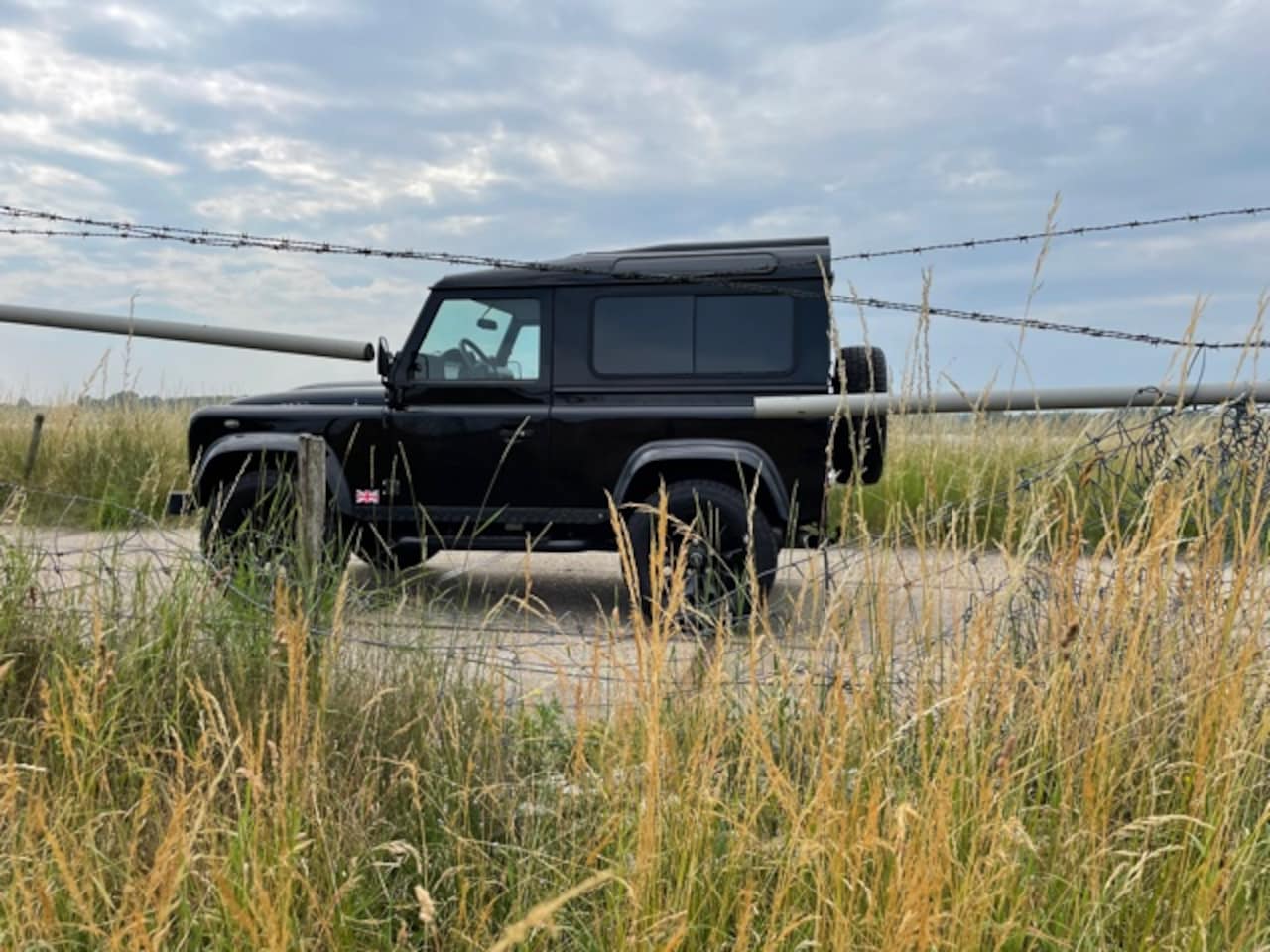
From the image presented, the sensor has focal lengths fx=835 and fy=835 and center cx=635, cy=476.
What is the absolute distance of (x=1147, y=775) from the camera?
1.90 m

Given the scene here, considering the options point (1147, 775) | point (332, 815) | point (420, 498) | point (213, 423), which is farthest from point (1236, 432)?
point (213, 423)

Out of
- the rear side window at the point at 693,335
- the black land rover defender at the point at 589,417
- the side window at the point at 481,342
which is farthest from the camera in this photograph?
the side window at the point at 481,342

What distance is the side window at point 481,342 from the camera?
4883 mm

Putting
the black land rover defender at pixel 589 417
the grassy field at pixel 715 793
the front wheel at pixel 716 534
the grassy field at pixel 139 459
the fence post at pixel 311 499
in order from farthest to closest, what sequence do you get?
the grassy field at pixel 139 459 < the black land rover defender at pixel 589 417 < the front wheel at pixel 716 534 < the fence post at pixel 311 499 < the grassy field at pixel 715 793

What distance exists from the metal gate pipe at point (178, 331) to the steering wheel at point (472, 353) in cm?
67

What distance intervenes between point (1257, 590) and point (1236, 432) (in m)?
0.86

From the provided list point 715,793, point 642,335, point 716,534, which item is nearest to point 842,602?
point 715,793

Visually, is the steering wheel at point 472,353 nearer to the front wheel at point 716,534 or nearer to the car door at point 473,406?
the car door at point 473,406

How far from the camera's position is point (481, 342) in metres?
5.00

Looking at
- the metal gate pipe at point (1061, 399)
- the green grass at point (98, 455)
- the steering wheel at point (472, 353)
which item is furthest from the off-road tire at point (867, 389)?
the green grass at point (98, 455)

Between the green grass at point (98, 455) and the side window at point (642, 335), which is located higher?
the side window at point (642, 335)

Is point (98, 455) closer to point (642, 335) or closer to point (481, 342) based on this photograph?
point (481, 342)

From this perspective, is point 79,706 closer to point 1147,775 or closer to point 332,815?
point 332,815

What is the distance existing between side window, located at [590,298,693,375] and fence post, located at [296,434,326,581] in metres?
1.98
